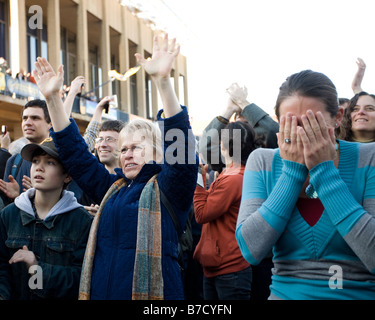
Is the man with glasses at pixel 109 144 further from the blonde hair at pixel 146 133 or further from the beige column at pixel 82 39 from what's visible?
the beige column at pixel 82 39

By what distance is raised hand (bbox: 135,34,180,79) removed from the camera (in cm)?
249

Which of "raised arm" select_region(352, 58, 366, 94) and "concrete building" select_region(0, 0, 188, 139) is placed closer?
"raised arm" select_region(352, 58, 366, 94)

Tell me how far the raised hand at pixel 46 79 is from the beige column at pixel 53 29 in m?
20.5

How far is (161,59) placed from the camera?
2.52 meters

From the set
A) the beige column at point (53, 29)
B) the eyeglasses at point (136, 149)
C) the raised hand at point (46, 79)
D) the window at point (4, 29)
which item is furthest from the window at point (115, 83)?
the eyeglasses at point (136, 149)

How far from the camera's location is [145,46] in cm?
3272

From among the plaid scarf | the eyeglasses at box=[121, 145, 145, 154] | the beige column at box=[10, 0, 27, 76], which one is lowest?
the plaid scarf

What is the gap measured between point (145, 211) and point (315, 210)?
3.38 feet

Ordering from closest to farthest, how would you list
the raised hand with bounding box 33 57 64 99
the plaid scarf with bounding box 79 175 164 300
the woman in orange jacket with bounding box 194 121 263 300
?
the plaid scarf with bounding box 79 175 164 300 < the raised hand with bounding box 33 57 64 99 < the woman in orange jacket with bounding box 194 121 263 300

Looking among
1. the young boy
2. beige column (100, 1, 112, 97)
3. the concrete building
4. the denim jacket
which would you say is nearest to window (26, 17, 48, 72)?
the concrete building

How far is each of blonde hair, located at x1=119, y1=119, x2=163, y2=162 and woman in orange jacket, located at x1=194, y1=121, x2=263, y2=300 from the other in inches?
35.7

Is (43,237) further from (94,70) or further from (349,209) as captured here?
(94,70)

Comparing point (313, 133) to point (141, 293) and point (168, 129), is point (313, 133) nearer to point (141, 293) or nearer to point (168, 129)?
point (168, 129)

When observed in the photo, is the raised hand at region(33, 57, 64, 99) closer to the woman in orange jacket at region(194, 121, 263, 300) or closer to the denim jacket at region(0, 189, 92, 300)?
the denim jacket at region(0, 189, 92, 300)
